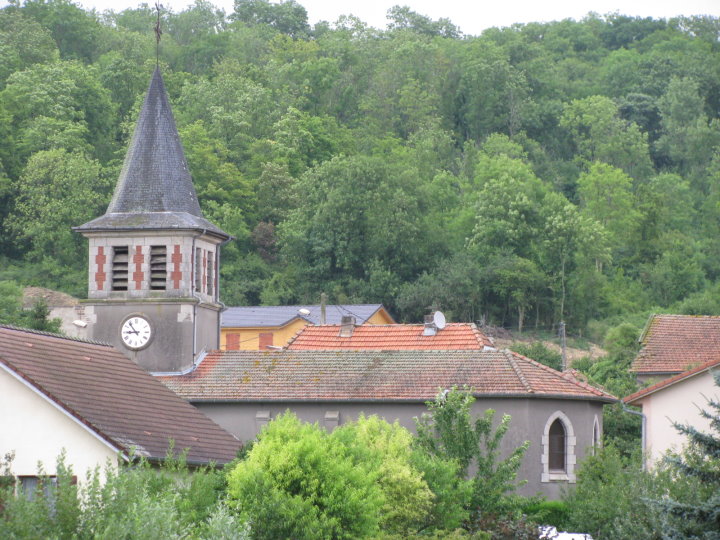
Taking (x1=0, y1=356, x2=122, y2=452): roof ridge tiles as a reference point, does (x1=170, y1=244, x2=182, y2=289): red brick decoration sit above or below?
above

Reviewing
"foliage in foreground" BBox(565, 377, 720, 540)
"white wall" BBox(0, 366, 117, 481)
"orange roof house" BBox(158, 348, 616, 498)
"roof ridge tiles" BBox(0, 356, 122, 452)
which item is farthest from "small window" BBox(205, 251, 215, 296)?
"roof ridge tiles" BBox(0, 356, 122, 452)

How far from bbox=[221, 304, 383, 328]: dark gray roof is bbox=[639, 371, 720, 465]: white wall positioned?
104ft

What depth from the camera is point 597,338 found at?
272 feet

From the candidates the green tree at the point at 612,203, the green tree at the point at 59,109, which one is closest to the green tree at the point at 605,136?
the green tree at the point at 612,203

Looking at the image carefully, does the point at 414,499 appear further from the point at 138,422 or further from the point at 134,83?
the point at 134,83

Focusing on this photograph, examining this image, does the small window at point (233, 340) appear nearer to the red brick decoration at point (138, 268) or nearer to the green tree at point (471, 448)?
the red brick decoration at point (138, 268)

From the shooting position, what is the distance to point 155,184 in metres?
42.9

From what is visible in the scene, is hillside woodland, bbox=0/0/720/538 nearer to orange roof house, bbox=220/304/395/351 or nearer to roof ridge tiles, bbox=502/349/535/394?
orange roof house, bbox=220/304/395/351

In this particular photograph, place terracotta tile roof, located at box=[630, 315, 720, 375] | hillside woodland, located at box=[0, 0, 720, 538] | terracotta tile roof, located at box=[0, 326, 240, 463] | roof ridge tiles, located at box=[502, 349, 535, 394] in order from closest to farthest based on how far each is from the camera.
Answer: terracotta tile roof, located at box=[0, 326, 240, 463]
roof ridge tiles, located at box=[502, 349, 535, 394]
terracotta tile roof, located at box=[630, 315, 720, 375]
hillside woodland, located at box=[0, 0, 720, 538]

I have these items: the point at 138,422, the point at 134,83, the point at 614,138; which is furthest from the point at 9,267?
the point at 138,422

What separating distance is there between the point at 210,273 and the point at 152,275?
2239mm

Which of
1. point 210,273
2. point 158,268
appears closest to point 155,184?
point 158,268

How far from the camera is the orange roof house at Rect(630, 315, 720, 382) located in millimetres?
45094

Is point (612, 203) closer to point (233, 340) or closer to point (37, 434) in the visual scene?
point (233, 340)
